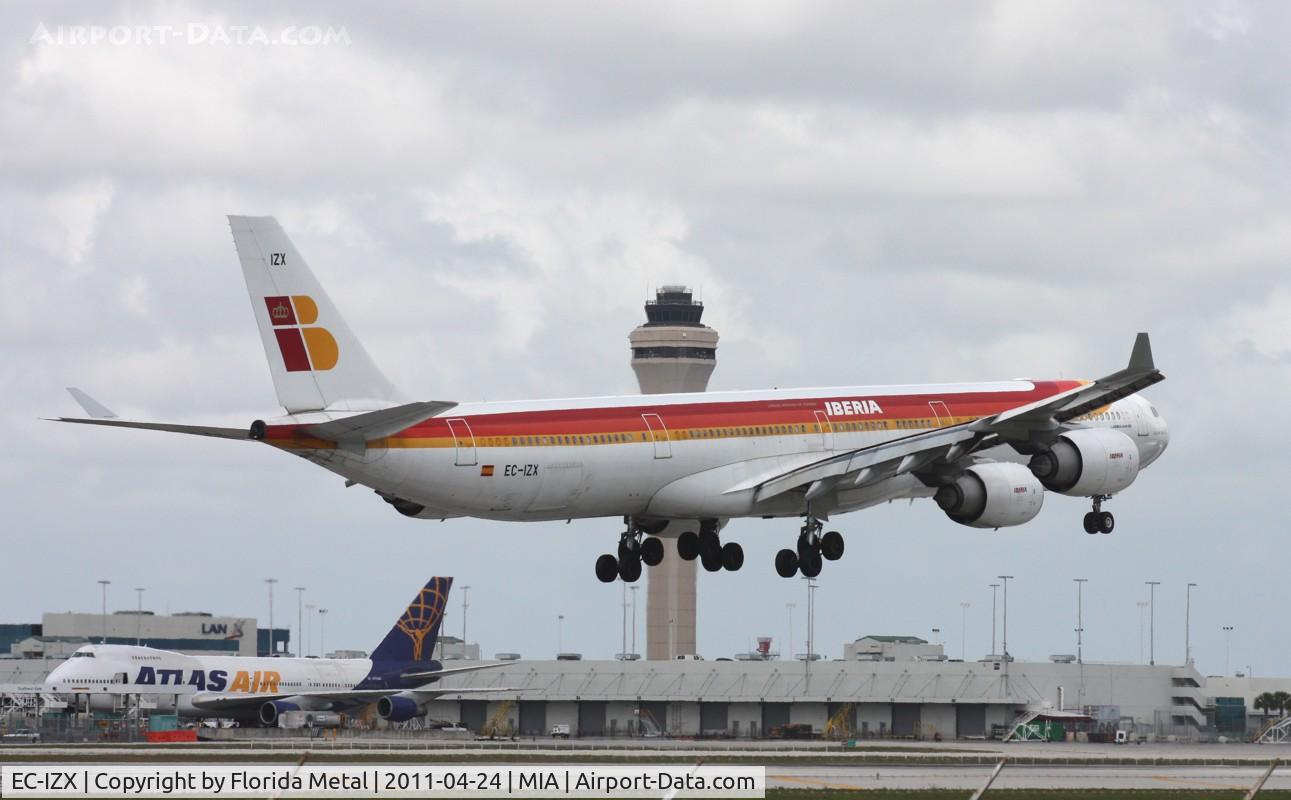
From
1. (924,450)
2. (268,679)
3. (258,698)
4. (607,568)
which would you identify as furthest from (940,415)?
(268,679)

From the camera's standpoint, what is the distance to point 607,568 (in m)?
64.4

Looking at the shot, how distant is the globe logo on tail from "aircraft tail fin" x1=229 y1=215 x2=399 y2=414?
66.0 meters

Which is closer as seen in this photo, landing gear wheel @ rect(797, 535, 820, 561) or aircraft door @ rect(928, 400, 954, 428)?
landing gear wheel @ rect(797, 535, 820, 561)

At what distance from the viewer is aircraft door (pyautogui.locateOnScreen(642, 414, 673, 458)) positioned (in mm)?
59031

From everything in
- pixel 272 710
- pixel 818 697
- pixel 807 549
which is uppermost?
pixel 807 549

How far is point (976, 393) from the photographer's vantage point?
66.4 m

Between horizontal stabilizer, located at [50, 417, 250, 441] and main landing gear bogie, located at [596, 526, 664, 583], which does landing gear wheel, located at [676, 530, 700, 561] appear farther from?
horizontal stabilizer, located at [50, 417, 250, 441]

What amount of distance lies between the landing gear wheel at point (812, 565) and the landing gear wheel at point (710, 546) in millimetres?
3644

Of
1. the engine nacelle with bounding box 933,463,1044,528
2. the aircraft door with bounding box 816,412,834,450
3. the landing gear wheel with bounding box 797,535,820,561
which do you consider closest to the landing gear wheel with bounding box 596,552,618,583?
the landing gear wheel with bounding box 797,535,820,561

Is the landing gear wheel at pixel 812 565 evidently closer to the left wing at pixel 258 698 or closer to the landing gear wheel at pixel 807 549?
the landing gear wheel at pixel 807 549

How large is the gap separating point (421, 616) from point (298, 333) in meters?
67.1

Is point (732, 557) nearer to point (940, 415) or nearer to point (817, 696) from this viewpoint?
point (940, 415)

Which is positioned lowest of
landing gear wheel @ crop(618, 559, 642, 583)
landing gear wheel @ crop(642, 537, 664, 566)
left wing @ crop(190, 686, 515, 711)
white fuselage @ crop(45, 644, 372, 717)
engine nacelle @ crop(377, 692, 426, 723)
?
engine nacelle @ crop(377, 692, 426, 723)

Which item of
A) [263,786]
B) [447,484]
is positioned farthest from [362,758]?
[447,484]
